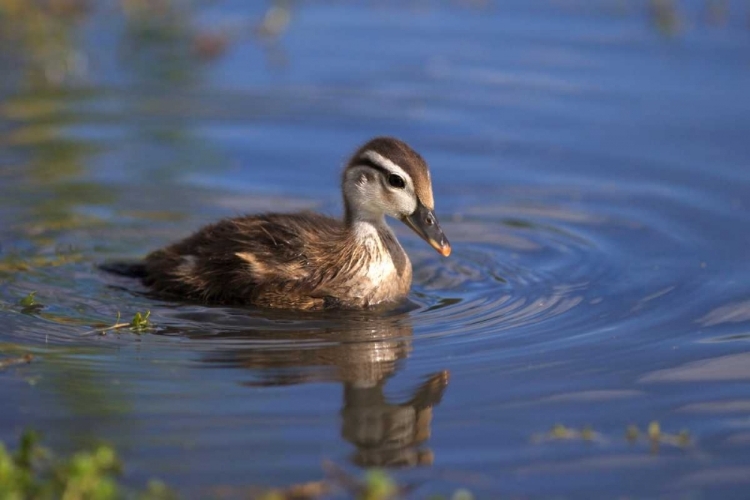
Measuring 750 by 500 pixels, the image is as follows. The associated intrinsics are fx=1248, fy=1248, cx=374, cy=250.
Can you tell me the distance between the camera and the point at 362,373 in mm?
7477

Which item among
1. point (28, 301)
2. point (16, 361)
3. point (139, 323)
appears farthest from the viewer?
point (28, 301)

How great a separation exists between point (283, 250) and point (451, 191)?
2867 mm

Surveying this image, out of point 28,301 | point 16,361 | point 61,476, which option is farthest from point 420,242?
point 61,476

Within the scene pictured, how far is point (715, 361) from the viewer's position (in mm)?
7648

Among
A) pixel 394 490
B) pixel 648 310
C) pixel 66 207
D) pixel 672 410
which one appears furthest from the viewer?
pixel 66 207

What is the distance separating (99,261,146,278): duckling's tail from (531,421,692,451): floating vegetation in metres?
4.03

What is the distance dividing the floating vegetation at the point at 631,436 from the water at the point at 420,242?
0.05 metres

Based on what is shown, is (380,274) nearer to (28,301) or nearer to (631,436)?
(28,301)

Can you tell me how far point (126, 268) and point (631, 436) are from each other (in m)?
4.55

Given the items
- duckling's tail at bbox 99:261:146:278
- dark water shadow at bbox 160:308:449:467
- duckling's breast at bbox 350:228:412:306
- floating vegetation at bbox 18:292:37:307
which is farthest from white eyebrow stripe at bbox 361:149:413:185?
floating vegetation at bbox 18:292:37:307

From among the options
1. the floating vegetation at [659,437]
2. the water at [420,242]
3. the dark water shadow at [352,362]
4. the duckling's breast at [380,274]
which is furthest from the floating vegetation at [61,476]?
the duckling's breast at [380,274]

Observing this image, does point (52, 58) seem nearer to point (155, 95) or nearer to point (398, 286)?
point (155, 95)

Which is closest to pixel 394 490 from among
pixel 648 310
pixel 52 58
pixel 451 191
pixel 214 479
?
pixel 214 479

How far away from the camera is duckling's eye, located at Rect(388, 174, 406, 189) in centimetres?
888
